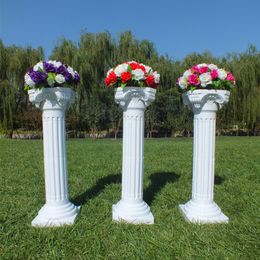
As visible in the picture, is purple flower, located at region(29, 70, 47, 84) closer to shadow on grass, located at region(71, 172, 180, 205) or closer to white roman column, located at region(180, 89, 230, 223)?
white roman column, located at region(180, 89, 230, 223)

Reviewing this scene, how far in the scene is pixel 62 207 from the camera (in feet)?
11.1

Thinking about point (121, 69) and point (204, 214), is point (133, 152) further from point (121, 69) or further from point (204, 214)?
point (204, 214)

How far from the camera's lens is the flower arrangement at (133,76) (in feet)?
10.5

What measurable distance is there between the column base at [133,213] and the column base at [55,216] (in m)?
0.53

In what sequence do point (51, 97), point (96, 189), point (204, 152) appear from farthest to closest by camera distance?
point (96, 189) < point (204, 152) < point (51, 97)

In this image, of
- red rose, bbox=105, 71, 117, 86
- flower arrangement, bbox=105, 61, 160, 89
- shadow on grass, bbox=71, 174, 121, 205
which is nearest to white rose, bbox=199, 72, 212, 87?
flower arrangement, bbox=105, 61, 160, 89

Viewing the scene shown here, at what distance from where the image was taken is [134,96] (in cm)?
328

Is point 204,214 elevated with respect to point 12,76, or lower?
lower

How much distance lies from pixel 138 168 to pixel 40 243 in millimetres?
1343

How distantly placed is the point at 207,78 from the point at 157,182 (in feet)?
8.25

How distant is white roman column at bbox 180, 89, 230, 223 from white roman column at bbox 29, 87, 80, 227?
58.2 inches

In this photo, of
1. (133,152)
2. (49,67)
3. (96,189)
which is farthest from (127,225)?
(49,67)

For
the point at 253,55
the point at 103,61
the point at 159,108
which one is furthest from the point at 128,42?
the point at 253,55

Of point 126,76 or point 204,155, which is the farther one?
point 204,155
